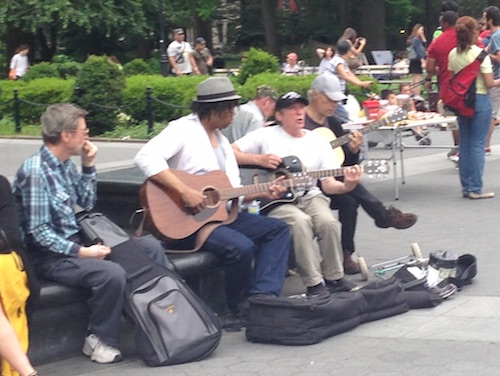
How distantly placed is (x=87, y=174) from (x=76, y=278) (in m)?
0.73

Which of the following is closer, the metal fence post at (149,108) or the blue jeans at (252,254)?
the blue jeans at (252,254)

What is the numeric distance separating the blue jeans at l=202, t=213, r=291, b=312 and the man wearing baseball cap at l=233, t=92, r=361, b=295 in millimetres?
174

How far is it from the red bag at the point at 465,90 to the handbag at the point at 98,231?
17.9 ft

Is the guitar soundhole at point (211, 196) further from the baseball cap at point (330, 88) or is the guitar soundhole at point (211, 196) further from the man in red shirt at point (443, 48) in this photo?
the man in red shirt at point (443, 48)

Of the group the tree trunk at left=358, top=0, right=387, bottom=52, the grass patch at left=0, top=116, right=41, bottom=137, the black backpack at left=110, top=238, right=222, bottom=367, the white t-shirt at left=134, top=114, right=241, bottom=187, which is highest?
the white t-shirt at left=134, top=114, right=241, bottom=187

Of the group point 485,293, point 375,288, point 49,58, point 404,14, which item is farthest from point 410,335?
point 404,14

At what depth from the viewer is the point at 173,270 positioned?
20.6 ft

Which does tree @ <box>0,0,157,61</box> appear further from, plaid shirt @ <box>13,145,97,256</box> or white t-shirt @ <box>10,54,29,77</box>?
plaid shirt @ <box>13,145,97,256</box>

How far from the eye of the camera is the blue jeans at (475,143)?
35.3ft

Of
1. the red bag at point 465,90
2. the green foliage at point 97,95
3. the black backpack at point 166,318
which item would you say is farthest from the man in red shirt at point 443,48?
the green foliage at point 97,95

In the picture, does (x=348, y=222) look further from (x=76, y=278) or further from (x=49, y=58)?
(x=49, y=58)

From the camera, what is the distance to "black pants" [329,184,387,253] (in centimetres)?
782

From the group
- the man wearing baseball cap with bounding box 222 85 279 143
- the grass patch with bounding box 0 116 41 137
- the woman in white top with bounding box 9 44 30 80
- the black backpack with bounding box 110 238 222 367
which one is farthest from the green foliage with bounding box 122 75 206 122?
the black backpack with bounding box 110 238 222 367

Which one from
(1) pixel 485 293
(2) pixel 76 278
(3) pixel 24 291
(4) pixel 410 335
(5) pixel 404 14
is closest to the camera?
(3) pixel 24 291
